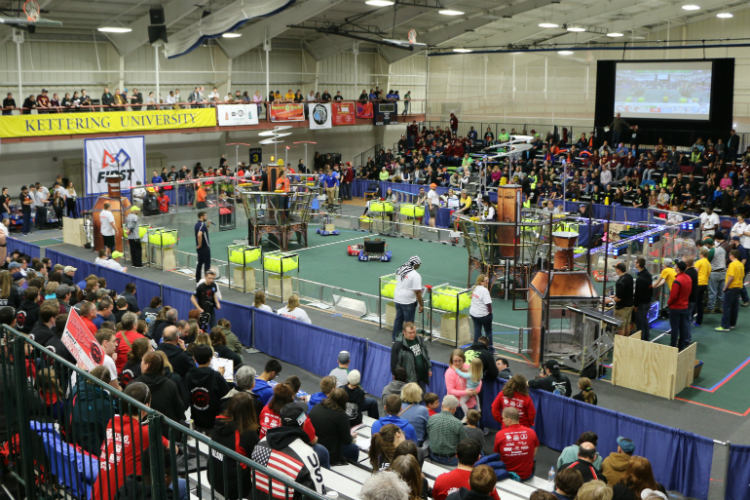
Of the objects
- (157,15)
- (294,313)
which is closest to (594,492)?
(294,313)

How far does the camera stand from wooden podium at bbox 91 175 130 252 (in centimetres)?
2070

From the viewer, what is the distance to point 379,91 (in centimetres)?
3975

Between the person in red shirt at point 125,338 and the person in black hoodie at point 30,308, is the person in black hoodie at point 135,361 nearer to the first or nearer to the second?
the person in red shirt at point 125,338

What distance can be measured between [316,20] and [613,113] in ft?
47.8

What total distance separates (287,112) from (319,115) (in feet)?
6.52

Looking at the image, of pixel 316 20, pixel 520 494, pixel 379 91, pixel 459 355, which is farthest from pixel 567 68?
pixel 520 494

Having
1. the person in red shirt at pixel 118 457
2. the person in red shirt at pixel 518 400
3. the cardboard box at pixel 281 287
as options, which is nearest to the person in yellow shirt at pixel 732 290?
the person in red shirt at pixel 518 400

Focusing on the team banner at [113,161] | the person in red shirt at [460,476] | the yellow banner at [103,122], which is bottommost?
the person in red shirt at [460,476]

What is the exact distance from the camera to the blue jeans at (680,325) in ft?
42.2

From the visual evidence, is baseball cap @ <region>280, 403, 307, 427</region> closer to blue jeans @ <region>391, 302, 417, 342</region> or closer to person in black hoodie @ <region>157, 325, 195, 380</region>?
person in black hoodie @ <region>157, 325, 195, 380</region>

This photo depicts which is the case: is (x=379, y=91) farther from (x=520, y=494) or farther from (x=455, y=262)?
(x=520, y=494)

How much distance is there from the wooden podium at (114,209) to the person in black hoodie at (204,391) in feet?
45.9

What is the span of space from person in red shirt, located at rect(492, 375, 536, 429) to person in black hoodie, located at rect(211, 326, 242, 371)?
3.53 m

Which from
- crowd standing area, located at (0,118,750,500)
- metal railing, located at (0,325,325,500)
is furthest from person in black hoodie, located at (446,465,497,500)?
metal railing, located at (0,325,325,500)
